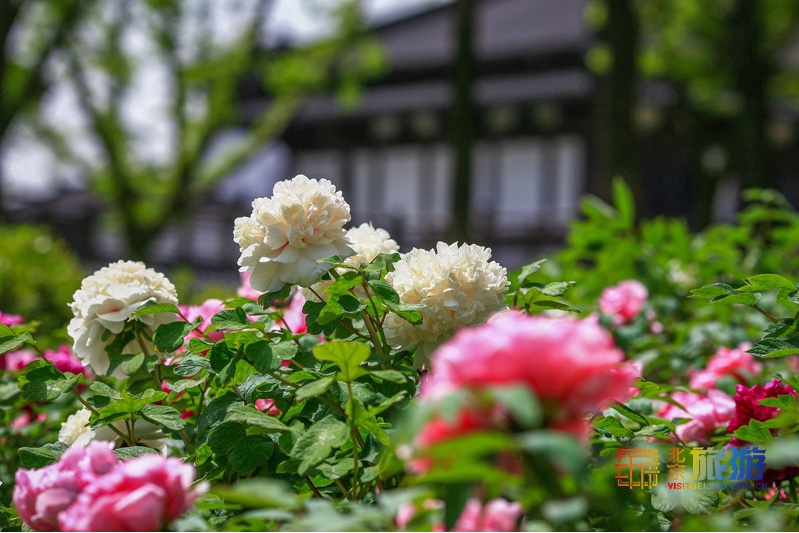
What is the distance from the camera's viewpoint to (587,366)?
1.91 feet

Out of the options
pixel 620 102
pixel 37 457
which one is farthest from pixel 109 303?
pixel 620 102

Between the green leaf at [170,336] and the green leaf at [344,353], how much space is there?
0.37 m

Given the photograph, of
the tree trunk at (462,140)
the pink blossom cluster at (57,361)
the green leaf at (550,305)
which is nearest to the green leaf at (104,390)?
the pink blossom cluster at (57,361)

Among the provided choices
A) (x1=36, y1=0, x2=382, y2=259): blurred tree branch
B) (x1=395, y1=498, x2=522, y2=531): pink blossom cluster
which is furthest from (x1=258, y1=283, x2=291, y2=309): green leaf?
(x1=36, y1=0, x2=382, y2=259): blurred tree branch

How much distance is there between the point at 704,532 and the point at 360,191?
14265 mm

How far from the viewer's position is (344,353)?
3.02 feet

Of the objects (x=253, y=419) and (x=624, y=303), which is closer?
(x=253, y=419)

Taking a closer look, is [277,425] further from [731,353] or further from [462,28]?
[462,28]

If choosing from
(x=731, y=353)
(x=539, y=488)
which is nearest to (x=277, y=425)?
(x=539, y=488)

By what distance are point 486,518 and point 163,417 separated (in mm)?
595

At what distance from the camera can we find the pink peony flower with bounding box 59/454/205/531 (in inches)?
28.5

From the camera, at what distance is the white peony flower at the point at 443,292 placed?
113cm

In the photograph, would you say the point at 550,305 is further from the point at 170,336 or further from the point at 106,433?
the point at 106,433

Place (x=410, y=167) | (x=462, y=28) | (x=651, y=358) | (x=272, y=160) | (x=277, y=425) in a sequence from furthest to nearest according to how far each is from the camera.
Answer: (x=272, y=160) → (x=410, y=167) → (x=462, y=28) → (x=651, y=358) → (x=277, y=425)
